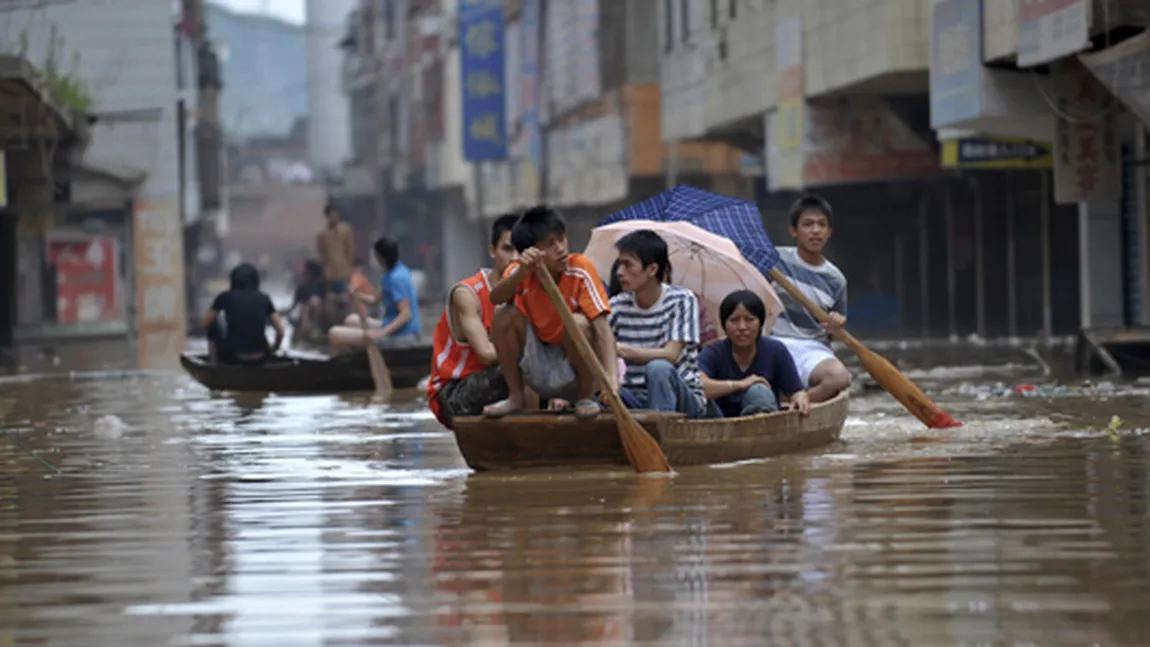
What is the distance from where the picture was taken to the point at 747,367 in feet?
39.8

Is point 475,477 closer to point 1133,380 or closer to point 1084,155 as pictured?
point 1133,380

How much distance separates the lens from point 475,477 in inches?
434

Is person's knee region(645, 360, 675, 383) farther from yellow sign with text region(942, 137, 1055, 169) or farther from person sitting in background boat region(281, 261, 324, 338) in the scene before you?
person sitting in background boat region(281, 261, 324, 338)

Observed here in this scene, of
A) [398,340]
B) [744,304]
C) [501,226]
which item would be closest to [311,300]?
[398,340]

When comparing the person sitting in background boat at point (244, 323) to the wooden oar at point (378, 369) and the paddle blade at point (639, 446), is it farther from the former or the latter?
the paddle blade at point (639, 446)

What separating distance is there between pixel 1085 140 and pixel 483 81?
3262cm

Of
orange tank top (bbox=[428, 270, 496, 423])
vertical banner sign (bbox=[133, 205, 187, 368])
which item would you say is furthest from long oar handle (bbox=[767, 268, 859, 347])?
vertical banner sign (bbox=[133, 205, 187, 368])

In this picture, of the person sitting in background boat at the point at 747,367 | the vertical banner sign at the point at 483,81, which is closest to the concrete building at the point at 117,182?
the vertical banner sign at the point at 483,81

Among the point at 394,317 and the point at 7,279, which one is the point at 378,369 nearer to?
the point at 394,317

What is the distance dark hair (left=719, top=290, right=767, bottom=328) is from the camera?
11.7 meters

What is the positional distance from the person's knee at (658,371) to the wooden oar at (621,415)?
0.53 meters

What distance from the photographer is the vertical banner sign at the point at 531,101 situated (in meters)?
49.6

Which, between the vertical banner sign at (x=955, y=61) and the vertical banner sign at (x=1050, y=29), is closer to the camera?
the vertical banner sign at (x=1050, y=29)

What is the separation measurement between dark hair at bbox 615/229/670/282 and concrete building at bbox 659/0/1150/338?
32.1ft
